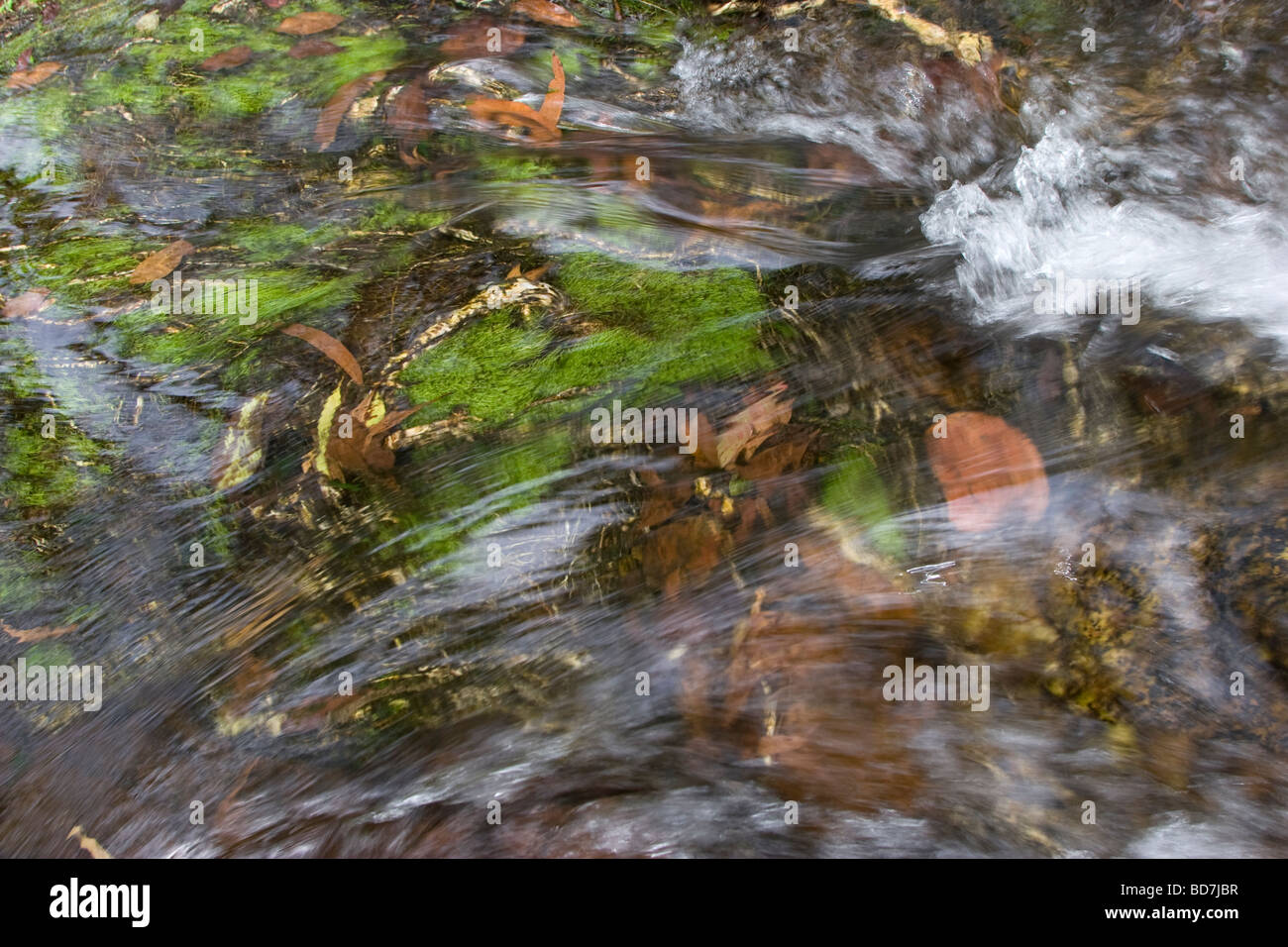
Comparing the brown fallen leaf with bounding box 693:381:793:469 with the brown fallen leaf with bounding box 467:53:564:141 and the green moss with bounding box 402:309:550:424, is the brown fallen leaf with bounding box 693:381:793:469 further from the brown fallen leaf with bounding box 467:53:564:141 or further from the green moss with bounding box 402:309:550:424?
the brown fallen leaf with bounding box 467:53:564:141

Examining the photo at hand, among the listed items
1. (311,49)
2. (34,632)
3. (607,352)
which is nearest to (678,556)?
(607,352)

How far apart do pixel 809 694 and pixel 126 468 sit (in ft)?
10.4

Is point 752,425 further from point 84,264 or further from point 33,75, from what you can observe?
point 33,75

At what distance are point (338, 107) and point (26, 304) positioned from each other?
191 centimetres

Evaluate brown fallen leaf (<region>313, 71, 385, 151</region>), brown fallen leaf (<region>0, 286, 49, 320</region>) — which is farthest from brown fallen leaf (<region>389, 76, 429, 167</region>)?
brown fallen leaf (<region>0, 286, 49, 320</region>)

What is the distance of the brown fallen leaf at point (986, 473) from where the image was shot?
3.18m

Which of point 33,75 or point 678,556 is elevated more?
point 33,75

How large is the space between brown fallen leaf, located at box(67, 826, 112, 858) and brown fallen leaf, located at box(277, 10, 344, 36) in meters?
4.55

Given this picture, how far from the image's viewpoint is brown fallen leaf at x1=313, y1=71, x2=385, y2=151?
421 centimetres

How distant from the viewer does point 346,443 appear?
10.6ft

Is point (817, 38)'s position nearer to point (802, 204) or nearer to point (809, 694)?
point (802, 204)

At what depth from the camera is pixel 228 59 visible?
4.58 meters

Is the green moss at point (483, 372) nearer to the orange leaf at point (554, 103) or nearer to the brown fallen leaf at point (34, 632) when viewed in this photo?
the orange leaf at point (554, 103)

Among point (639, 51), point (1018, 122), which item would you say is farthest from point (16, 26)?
point (1018, 122)
